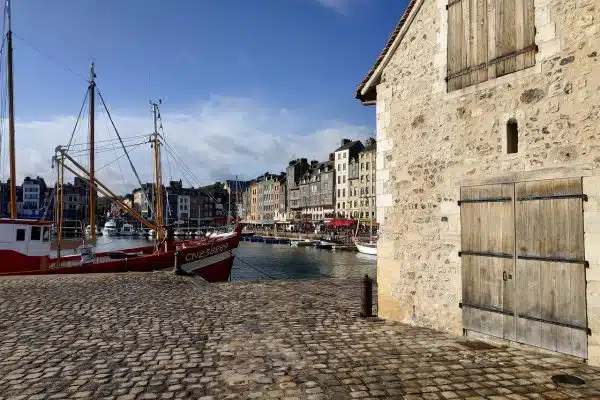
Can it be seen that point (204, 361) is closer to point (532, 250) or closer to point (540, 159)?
point (532, 250)

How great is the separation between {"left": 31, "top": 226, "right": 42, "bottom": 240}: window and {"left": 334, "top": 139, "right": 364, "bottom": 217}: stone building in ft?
236

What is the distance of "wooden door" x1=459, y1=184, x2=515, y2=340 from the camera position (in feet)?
22.8

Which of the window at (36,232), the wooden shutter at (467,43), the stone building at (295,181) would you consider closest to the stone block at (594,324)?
the wooden shutter at (467,43)

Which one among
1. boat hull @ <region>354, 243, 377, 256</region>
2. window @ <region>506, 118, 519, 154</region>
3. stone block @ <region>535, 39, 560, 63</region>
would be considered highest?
stone block @ <region>535, 39, 560, 63</region>

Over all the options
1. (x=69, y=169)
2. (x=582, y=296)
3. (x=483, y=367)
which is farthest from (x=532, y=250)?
(x=69, y=169)

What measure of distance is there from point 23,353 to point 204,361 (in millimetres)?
2774

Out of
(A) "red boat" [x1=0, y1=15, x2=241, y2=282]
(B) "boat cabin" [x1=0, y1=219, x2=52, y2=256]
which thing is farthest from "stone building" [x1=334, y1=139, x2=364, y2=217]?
(B) "boat cabin" [x1=0, y1=219, x2=52, y2=256]

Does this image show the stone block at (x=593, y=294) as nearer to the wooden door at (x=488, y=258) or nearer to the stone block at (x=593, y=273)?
the stone block at (x=593, y=273)

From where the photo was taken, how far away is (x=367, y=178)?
81.2m

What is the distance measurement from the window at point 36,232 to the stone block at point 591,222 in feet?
65.4

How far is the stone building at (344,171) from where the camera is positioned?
88312 millimetres

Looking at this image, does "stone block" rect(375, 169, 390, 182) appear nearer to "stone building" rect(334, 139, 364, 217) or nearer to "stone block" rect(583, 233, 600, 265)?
"stone block" rect(583, 233, 600, 265)

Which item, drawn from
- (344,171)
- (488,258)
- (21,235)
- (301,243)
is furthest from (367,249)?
(488,258)

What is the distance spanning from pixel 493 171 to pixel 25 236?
18.9 metres
